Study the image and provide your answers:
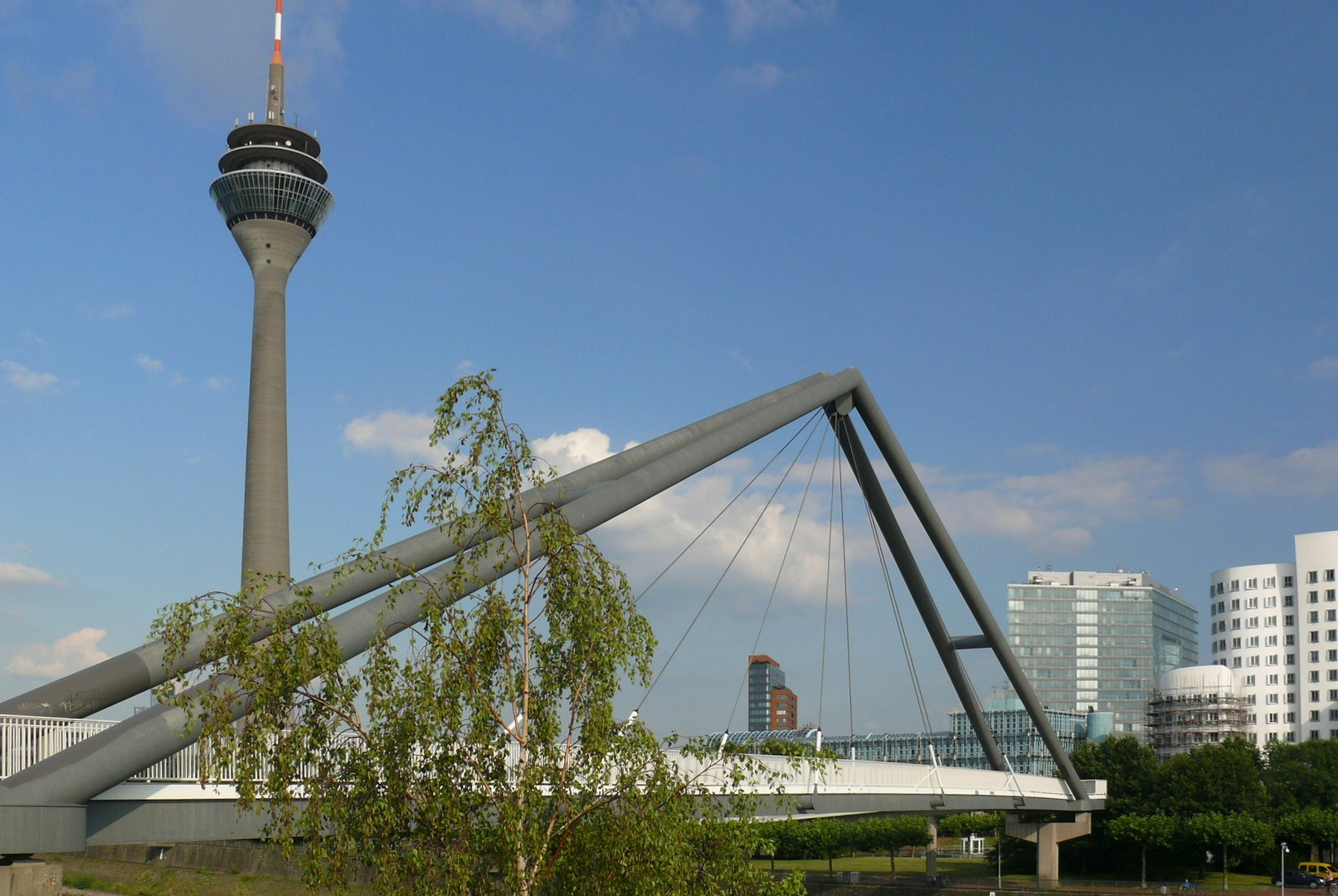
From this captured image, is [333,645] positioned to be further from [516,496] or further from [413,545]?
[413,545]

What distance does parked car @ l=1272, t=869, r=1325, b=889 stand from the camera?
68.9 m

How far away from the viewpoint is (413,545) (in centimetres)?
2514

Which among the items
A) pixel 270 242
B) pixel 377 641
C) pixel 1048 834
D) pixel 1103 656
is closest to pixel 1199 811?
pixel 1048 834

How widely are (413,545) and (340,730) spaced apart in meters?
11.4

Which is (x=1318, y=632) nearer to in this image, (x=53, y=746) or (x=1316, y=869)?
(x=1316, y=869)

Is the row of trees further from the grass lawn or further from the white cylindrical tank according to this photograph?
the grass lawn

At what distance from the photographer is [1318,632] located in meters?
131

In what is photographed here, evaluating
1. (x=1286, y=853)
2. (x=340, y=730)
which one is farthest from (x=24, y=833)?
(x=1286, y=853)

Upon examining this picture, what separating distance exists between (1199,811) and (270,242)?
60884 mm

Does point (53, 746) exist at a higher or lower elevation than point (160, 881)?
higher

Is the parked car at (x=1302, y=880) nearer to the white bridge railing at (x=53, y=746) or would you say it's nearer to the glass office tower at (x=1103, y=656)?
the white bridge railing at (x=53, y=746)

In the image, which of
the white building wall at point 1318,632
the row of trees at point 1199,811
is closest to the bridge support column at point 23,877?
the row of trees at point 1199,811

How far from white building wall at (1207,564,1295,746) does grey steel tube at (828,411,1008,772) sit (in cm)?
9162

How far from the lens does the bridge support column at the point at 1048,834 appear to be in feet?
221
